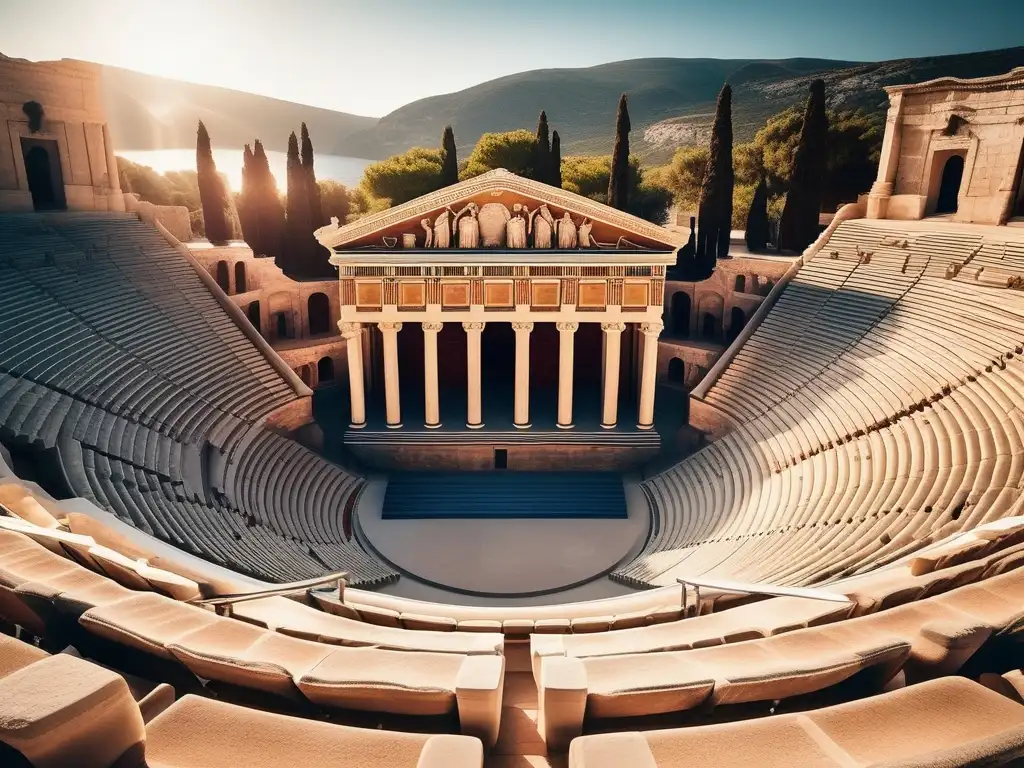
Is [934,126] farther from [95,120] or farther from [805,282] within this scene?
[95,120]

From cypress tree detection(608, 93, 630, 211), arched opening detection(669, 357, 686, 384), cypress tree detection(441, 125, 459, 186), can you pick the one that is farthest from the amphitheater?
cypress tree detection(441, 125, 459, 186)

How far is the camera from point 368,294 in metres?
22.7

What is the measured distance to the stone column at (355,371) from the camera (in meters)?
23.2

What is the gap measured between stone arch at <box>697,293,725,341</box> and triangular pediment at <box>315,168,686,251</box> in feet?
27.1

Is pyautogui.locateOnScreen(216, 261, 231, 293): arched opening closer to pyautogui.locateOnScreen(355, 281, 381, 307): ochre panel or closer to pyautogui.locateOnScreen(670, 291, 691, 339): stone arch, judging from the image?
pyautogui.locateOnScreen(355, 281, 381, 307): ochre panel

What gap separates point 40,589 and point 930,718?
600 cm

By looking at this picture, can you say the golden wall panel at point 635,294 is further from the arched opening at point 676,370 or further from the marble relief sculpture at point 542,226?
the arched opening at point 676,370

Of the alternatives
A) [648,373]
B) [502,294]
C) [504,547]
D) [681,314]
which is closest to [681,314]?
[681,314]

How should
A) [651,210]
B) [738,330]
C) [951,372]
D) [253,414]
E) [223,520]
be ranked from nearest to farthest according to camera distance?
[223,520], [951,372], [253,414], [738,330], [651,210]

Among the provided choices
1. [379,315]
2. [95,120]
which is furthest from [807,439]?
[95,120]

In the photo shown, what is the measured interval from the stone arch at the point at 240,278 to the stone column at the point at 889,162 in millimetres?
27605

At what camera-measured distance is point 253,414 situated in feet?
71.1

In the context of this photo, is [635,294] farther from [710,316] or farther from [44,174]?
[44,174]

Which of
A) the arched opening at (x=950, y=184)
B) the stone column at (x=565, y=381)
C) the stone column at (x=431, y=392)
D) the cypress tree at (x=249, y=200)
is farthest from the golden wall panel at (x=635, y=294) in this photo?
the cypress tree at (x=249, y=200)
